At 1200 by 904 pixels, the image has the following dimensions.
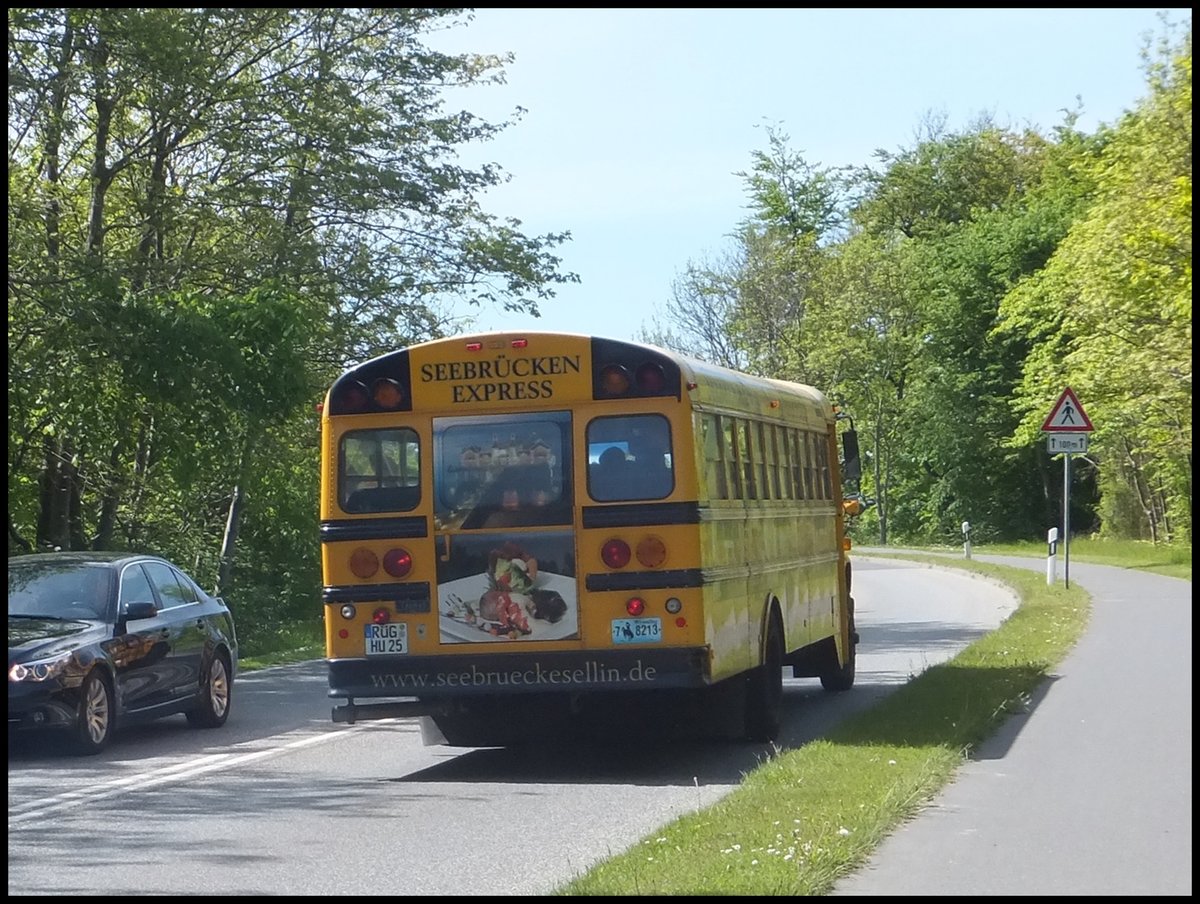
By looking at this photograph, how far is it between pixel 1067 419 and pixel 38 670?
20.1 metres

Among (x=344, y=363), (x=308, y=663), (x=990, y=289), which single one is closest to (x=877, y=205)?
(x=990, y=289)

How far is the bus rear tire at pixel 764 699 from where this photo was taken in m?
14.0

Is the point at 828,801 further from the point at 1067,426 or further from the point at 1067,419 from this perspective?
the point at 1067,419

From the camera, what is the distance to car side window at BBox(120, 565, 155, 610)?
596 inches

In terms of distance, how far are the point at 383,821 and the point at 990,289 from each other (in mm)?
66197

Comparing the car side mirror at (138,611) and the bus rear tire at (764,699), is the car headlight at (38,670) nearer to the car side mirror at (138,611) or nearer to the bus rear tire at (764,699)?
the car side mirror at (138,611)

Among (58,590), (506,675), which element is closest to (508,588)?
(506,675)

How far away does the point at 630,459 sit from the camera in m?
12.7

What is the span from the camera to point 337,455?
13.1 meters

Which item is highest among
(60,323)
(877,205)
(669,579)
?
(877,205)

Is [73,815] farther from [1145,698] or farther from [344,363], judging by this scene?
[344,363]

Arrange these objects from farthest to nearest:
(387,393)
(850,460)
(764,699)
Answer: (850,460) < (764,699) < (387,393)

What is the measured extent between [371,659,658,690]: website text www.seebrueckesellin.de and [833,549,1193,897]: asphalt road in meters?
2.19

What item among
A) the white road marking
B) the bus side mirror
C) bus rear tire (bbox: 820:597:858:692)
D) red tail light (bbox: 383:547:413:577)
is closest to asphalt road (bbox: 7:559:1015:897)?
the white road marking
